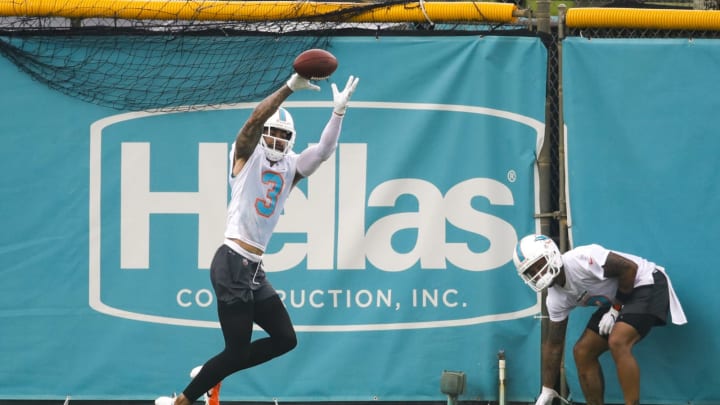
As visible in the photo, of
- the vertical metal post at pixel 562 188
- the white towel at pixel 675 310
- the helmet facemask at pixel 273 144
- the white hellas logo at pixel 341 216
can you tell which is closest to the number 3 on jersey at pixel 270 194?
the helmet facemask at pixel 273 144

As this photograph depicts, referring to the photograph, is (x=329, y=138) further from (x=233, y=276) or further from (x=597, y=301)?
(x=597, y=301)

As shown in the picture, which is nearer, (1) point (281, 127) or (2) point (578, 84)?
(1) point (281, 127)

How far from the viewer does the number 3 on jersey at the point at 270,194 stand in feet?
21.4

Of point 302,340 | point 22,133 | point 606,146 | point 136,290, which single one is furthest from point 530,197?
point 22,133

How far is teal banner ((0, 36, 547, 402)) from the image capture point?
755cm

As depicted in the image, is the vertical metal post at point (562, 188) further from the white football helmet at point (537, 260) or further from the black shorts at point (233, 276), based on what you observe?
the black shorts at point (233, 276)

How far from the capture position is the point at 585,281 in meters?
7.14

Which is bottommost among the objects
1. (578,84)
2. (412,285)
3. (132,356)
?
(132,356)

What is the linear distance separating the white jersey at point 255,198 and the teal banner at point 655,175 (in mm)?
2165

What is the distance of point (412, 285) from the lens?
7.57m

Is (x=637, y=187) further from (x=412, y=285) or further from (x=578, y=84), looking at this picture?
(x=412, y=285)

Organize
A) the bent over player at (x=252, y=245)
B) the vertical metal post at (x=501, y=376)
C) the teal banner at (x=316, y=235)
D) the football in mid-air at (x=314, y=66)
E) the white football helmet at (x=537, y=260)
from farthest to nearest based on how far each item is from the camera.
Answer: the teal banner at (x=316, y=235)
the vertical metal post at (x=501, y=376)
the white football helmet at (x=537, y=260)
the bent over player at (x=252, y=245)
the football in mid-air at (x=314, y=66)

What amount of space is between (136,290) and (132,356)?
0.44 meters

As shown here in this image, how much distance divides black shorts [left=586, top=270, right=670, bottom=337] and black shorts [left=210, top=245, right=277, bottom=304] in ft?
7.42
